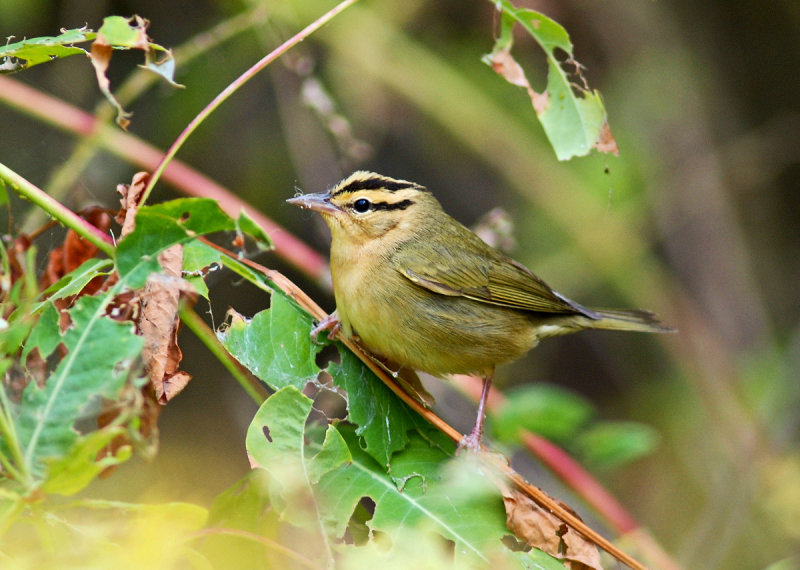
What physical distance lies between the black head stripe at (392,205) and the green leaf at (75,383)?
2.11m

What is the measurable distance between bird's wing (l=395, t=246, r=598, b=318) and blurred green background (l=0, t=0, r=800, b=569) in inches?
51.0

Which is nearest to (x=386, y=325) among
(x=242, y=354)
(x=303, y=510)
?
(x=242, y=354)

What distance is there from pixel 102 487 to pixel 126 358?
3630 millimetres

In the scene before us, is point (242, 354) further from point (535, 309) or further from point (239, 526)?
point (535, 309)

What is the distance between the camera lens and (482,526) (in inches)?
94.9

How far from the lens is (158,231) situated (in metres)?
1.91

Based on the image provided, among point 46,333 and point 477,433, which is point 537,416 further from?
point 46,333

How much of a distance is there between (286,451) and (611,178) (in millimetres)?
3704

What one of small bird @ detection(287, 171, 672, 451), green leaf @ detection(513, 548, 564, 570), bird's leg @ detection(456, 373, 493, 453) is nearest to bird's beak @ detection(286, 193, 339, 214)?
small bird @ detection(287, 171, 672, 451)

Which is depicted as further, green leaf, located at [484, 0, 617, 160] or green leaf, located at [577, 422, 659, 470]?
green leaf, located at [577, 422, 659, 470]

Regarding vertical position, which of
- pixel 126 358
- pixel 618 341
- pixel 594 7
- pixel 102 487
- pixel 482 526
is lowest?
pixel 102 487

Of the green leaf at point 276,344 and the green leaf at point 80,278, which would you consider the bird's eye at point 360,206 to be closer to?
the green leaf at point 276,344

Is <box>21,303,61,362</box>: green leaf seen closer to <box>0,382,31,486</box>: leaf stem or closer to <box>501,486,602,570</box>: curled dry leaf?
<box>0,382,31,486</box>: leaf stem

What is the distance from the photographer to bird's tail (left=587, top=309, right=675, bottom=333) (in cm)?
439
